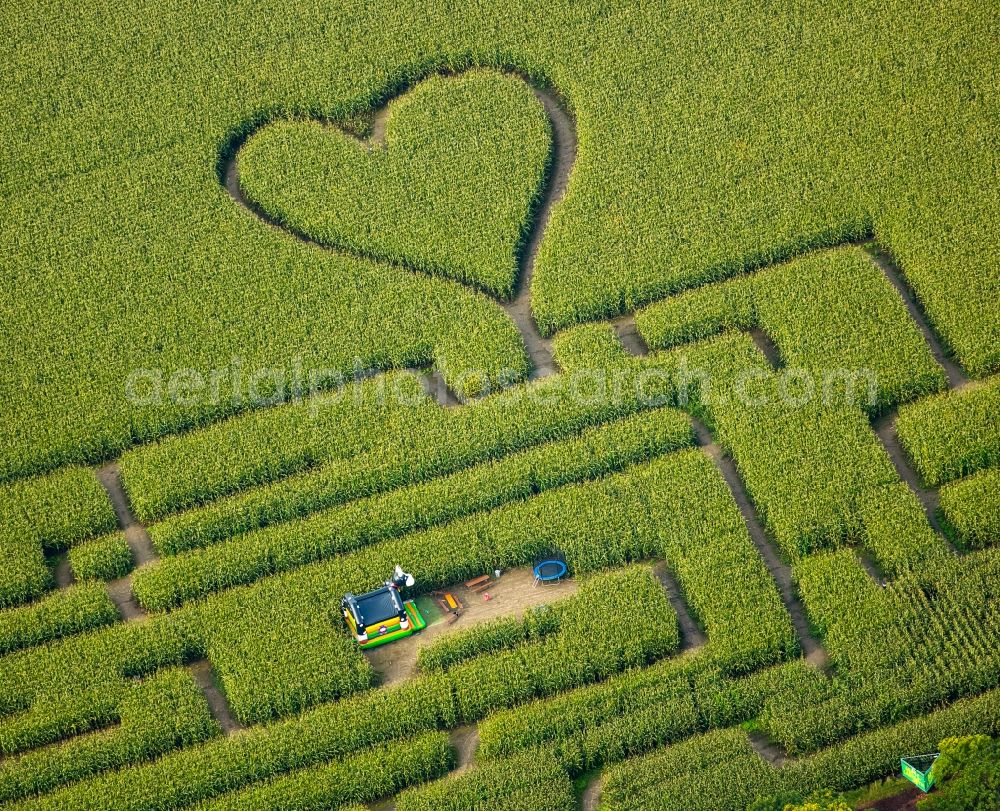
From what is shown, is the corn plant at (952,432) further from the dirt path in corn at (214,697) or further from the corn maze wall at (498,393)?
the dirt path in corn at (214,697)

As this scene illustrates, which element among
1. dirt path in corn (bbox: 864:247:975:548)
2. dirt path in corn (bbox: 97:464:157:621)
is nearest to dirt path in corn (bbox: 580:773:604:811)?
dirt path in corn (bbox: 864:247:975:548)

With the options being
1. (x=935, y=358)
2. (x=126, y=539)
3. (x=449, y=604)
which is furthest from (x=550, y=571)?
(x=935, y=358)

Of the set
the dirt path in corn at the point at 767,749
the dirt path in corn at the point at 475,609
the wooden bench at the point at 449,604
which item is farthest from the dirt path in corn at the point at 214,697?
the dirt path in corn at the point at 767,749

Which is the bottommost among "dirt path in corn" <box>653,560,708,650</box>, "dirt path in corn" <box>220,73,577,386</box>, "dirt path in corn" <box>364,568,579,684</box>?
"dirt path in corn" <box>653,560,708,650</box>

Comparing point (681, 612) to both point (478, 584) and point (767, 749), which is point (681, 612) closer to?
point (767, 749)

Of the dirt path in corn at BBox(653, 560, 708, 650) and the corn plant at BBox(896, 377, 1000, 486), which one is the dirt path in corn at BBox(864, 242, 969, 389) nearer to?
the corn plant at BBox(896, 377, 1000, 486)

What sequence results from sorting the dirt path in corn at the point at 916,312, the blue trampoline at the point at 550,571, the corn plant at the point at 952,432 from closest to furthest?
the blue trampoline at the point at 550,571, the corn plant at the point at 952,432, the dirt path in corn at the point at 916,312
